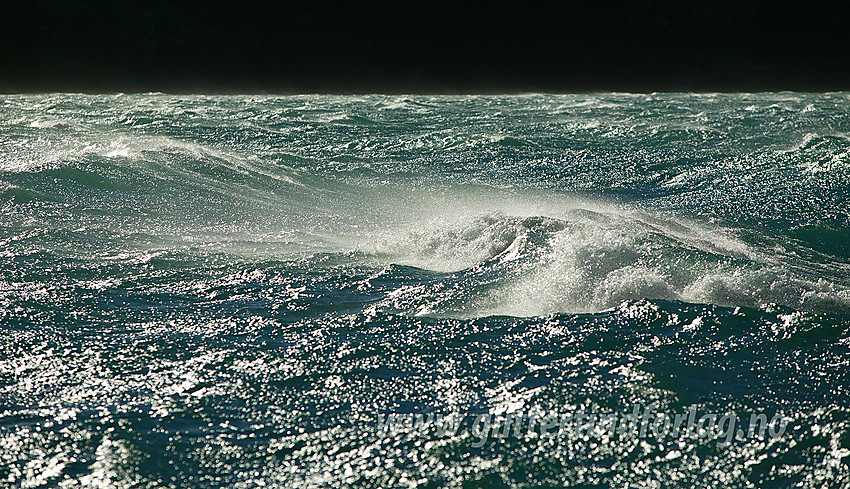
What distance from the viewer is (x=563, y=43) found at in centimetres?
4181

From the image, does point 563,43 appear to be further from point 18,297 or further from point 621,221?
point 18,297

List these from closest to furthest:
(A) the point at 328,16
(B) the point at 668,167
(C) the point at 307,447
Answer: (C) the point at 307,447 → (B) the point at 668,167 → (A) the point at 328,16

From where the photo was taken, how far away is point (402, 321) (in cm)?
509

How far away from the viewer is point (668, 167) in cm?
1155

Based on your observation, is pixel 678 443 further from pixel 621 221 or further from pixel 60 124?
pixel 60 124

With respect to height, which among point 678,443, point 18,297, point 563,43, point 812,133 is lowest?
point 678,443

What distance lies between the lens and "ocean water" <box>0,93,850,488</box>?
11.7 feet

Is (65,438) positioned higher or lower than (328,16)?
lower

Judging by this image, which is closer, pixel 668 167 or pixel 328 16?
pixel 668 167

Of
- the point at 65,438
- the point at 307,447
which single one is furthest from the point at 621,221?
the point at 65,438

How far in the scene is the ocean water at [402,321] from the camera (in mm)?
3574

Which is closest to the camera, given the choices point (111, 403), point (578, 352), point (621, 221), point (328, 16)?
point (111, 403)

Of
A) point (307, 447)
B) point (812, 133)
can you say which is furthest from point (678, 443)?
point (812, 133)

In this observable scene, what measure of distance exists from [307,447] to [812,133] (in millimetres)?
13085
